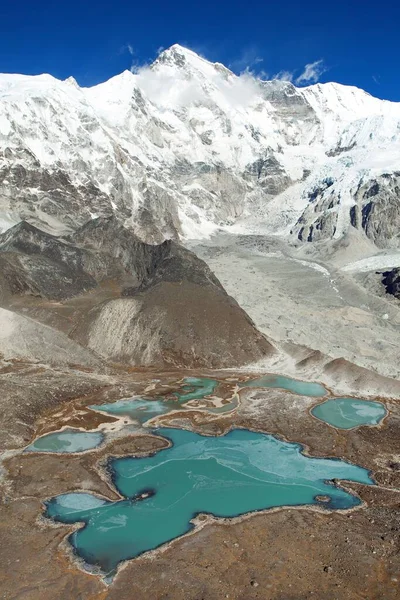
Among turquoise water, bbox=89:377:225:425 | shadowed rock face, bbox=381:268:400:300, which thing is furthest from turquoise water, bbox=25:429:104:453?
shadowed rock face, bbox=381:268:400:300

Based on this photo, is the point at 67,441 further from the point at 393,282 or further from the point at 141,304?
the point at 393,282

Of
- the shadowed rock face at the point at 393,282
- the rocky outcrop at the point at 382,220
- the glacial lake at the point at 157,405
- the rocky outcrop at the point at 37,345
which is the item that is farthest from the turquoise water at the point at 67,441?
the rocky outcrop at the point at 382,220

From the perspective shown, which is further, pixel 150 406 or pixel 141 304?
pixel 141 304

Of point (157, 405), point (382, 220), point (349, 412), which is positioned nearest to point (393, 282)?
point (349, 412)

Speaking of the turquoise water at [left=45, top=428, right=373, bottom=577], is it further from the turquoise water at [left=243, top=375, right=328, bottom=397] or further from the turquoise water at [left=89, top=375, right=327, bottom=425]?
the turquoise water at [left=243, top=375, right=328, bottom=397]

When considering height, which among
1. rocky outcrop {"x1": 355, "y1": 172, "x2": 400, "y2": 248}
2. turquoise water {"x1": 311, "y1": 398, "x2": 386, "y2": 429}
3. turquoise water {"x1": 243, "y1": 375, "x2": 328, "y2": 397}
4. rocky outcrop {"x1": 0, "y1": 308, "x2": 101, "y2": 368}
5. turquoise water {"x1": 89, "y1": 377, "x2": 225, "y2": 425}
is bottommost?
turquoise water {"x1": 311, "y1": 398, "x2": 386, "y2": 429}

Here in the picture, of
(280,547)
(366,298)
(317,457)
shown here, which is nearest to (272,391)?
(317,457)
